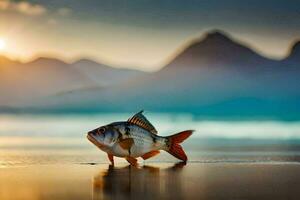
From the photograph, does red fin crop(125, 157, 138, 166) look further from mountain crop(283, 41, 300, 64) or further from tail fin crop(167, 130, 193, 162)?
mountain crop(283, 41, 300, 64)

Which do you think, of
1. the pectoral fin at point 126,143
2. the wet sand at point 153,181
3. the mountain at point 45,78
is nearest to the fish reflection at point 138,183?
the wet sand at point 153,181

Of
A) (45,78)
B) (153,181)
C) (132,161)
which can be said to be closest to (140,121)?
(132,161)

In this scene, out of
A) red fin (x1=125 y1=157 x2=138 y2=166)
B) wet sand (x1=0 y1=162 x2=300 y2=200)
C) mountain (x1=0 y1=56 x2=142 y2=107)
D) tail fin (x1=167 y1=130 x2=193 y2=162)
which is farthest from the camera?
mountain (x1=0 y1=56 x2=142 y2=107)

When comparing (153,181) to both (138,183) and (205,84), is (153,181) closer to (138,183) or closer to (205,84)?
(138,183)

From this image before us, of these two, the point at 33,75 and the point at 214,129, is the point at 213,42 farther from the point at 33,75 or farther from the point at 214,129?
the point at 33,75

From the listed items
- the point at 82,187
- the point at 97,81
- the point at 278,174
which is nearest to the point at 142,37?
the point at 97,81

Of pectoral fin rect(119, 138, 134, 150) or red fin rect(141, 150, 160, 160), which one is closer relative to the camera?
pectoral fin rect(119, 138, 134, 150)

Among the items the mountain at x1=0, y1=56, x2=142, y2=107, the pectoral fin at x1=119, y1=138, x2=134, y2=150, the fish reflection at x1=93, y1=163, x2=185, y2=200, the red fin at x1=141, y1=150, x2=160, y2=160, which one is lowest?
the fish reflection at x1=93, y1=163, x2=185, y2=200

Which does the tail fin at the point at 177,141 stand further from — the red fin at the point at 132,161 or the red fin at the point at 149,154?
the red fin at the point at 132,161

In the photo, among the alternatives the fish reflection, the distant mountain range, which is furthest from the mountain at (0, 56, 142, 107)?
the fish reflection
